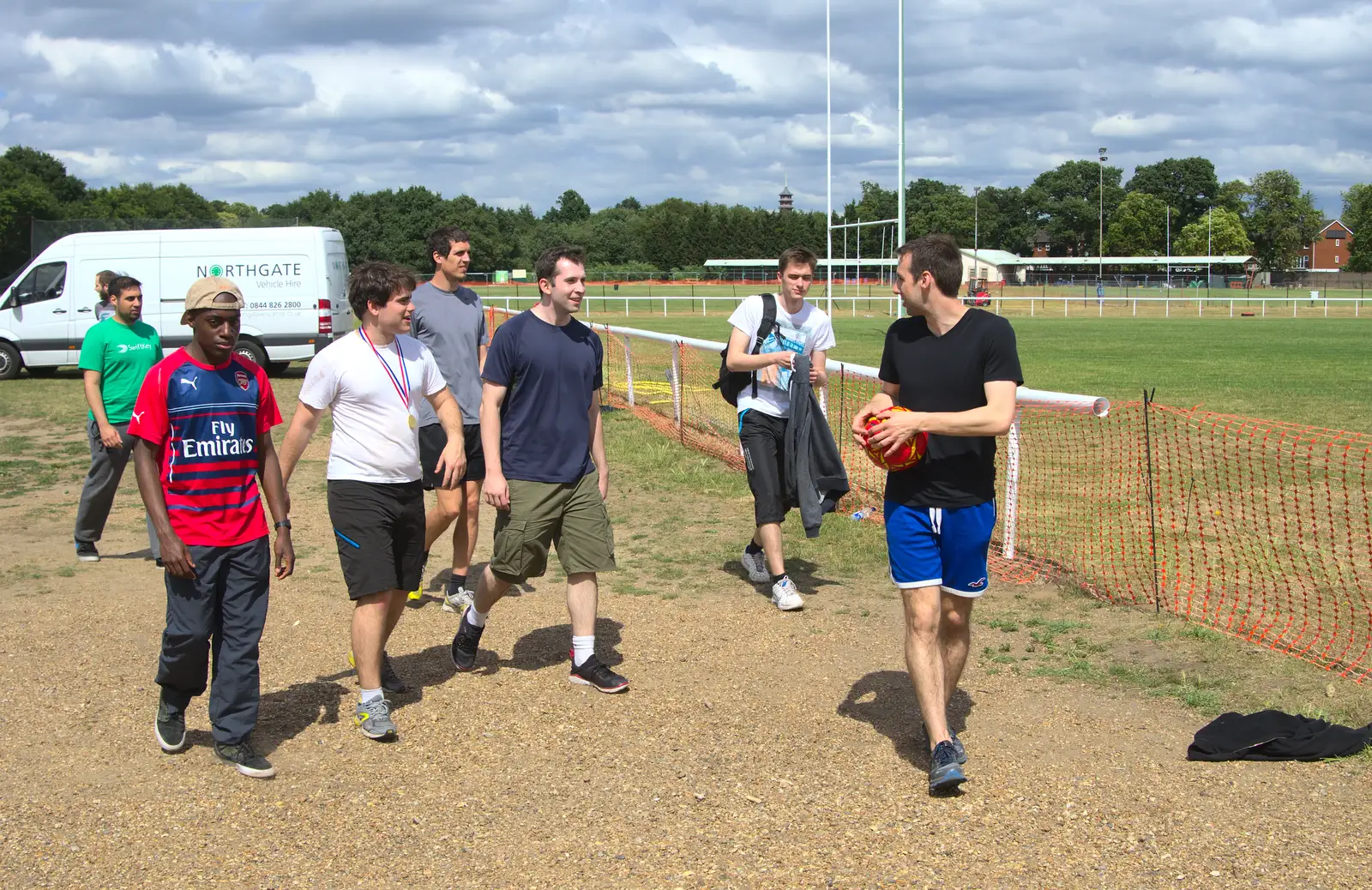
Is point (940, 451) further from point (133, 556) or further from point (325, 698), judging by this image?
point (133, 556)

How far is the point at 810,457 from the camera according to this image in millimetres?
6391

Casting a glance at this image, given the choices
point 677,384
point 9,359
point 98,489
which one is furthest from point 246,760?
point 9,359

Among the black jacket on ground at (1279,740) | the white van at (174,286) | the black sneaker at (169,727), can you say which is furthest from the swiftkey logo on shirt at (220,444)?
the white van at (174,286)

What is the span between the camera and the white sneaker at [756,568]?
7.08 meters

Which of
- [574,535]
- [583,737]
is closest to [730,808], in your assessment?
[583,737]

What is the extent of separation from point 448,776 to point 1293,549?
594 cm

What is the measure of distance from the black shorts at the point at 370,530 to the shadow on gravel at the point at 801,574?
111 inches

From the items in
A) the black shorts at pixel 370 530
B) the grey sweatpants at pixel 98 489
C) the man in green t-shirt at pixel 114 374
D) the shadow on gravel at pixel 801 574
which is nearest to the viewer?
the black shorts at pixel 370 530

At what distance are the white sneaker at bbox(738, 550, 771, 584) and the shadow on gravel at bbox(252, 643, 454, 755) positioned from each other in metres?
2.01

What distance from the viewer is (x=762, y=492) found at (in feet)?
21.5

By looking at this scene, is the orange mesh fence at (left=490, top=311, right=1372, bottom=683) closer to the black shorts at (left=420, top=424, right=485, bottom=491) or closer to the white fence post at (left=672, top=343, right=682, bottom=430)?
the white fence post at (left=672, top=343, right=682, bottom=430)

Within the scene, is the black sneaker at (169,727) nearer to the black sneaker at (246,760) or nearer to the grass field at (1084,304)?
the black sneaker at (246,760)

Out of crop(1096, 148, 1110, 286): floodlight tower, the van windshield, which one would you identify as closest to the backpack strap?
the van windshield

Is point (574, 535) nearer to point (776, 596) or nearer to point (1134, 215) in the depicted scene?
point (776, 596)
